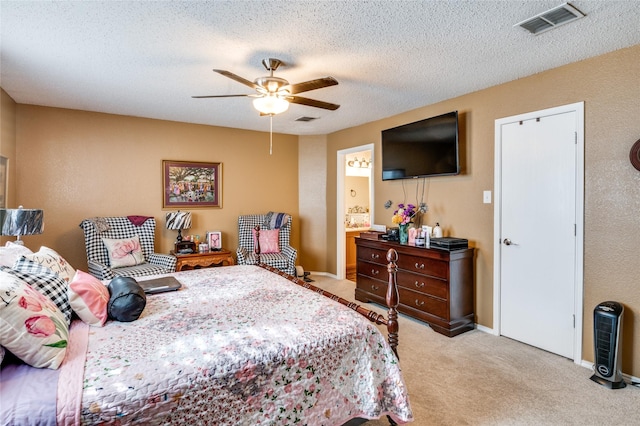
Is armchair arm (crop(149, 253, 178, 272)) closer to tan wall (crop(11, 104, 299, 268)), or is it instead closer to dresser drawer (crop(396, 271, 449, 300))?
tan wall (crop(11, 104, 299, 268))

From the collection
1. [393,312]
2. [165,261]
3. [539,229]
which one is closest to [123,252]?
[165,261]

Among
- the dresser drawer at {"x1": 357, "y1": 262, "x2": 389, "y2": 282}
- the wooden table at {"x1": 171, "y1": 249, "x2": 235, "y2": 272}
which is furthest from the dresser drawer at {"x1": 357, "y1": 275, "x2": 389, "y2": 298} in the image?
the wooden table at {"x1": 171, "y1": 249, "x2": 235, "y2": 272}

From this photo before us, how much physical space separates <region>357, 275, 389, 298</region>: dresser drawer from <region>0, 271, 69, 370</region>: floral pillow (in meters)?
3.41

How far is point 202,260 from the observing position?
473 centimetres

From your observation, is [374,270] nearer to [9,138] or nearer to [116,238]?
[116,238]

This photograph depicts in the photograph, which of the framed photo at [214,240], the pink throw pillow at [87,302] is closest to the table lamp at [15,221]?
the pink throw pillow at [87,302]

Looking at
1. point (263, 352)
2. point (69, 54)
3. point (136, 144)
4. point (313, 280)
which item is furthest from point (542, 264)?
point (136, 144)

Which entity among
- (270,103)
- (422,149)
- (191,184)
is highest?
(270,103)

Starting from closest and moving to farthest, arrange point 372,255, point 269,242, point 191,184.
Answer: point 372,255 < point 191,184 < point 269,242

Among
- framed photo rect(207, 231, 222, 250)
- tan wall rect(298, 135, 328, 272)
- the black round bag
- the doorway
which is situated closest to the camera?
the black round bag

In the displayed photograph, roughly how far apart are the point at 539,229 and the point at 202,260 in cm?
403

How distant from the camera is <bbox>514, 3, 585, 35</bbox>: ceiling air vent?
2.08m

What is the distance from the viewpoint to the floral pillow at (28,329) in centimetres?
133

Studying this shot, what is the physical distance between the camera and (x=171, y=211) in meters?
4.99
